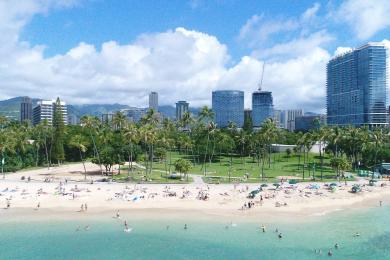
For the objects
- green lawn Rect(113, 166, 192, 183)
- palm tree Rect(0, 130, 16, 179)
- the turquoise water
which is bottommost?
the turquoise water

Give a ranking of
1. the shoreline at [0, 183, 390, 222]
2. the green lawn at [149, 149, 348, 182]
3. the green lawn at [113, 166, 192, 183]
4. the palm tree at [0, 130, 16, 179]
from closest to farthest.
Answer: the shoreline at [0, 183, 390, 222], the green lawn at [113, 166, 192, 183], the green lawn at [149, 149, 348, 182], the palm tree at [0, 130, 16, 179]

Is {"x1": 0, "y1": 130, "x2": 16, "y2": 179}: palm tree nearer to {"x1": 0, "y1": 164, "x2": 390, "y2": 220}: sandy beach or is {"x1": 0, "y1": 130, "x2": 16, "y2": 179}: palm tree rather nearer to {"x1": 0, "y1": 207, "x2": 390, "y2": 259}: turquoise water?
{"x1": 0, "y1": 164, "x2": 390, "y2": 220}: sandy beach

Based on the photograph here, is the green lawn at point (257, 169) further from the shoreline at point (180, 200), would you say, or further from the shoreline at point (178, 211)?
the shoreline at point (178, 211)

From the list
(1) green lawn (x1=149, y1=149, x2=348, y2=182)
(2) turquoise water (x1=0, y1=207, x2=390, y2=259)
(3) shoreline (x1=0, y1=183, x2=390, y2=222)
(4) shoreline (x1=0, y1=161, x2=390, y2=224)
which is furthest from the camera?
(1) green lawn (x1=149, y1=149, x2=348, y2=182)

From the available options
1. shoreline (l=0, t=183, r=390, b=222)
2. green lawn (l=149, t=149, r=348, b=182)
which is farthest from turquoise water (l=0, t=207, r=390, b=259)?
green lawn (l=149, t=149, r=348, b=182)

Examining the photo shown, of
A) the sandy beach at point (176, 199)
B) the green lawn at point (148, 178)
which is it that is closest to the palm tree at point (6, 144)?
the sandy beach at point (176, 199)

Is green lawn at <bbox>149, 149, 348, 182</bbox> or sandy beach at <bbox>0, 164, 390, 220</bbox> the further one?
green lawn at <bbox>149, 149, 348, 182</bbox>

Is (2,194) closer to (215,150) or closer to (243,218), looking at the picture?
(243,218)
